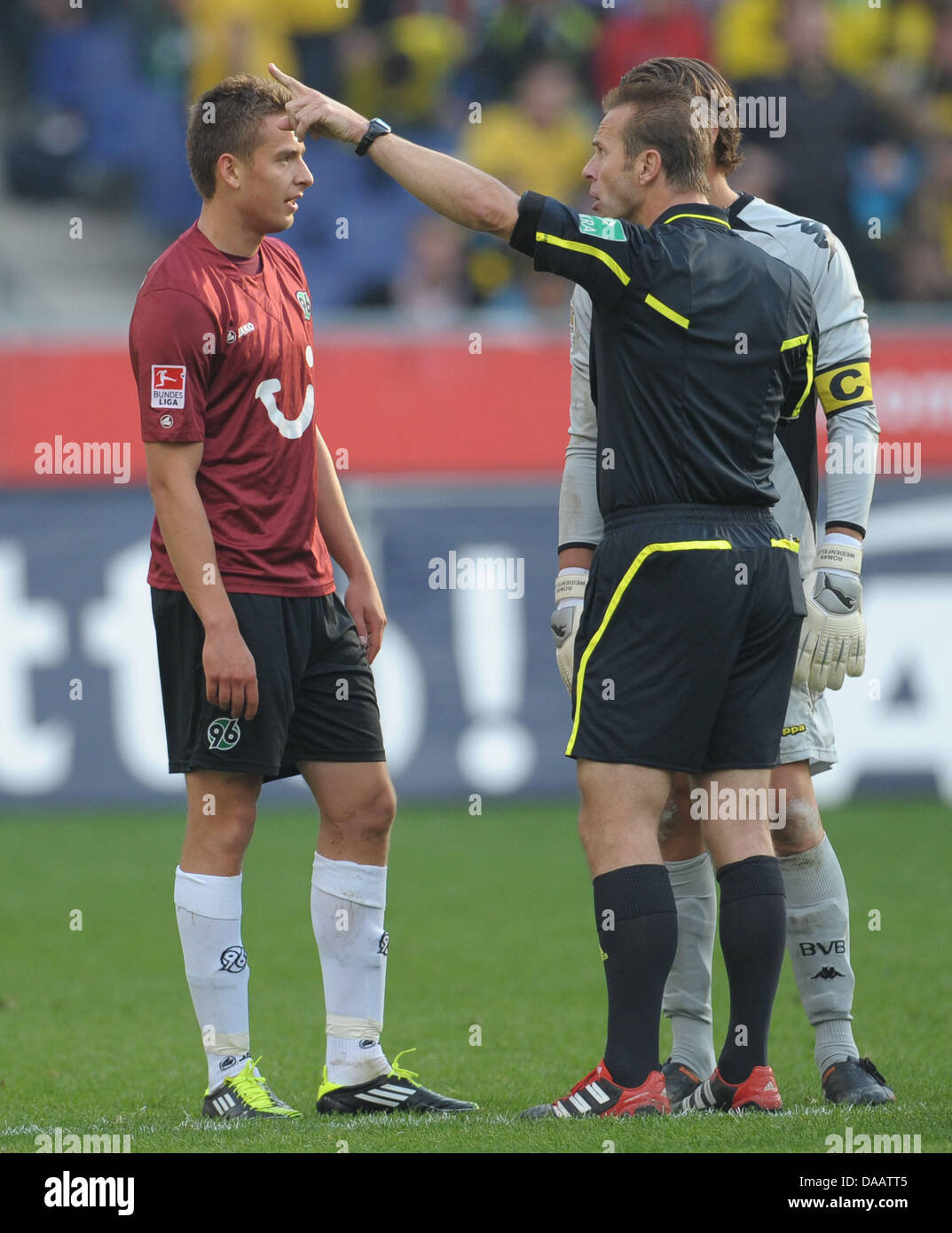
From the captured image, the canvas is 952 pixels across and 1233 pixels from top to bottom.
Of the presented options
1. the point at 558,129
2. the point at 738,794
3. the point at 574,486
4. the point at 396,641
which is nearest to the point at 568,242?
the point at 574,486

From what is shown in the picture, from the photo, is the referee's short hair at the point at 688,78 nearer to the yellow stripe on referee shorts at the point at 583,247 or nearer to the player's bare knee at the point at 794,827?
the yellow stripe on referee shorts at the point at 583,247

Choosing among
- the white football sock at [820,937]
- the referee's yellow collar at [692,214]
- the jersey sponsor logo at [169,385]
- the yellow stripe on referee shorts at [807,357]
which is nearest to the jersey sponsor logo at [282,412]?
the jersey sponsor logo at [169,385]

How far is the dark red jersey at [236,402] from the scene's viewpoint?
3.97 metres

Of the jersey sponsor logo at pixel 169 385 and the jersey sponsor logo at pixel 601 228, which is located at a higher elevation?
the jersey sponsor logo at pixel 601 228

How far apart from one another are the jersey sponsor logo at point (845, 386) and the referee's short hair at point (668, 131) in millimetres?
630

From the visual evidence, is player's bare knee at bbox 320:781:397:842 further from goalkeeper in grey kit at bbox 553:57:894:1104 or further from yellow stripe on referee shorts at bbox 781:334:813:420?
yellow stripe on referee shorts at bbox 781:334:813:420

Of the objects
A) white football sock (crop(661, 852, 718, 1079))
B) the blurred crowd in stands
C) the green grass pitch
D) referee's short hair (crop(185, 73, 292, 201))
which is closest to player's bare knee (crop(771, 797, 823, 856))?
white football sock (crop(661, 852, 718, 1079))

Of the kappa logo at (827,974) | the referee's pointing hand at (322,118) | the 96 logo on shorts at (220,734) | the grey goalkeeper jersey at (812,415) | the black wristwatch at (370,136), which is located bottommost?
the kappa logo at (827,974)

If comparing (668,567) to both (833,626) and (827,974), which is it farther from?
(827,974)

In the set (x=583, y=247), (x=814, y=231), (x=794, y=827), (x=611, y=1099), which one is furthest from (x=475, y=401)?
(x=611, y=1099)

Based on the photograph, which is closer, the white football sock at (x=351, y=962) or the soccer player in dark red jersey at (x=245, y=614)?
the soccer player in dark red jersey at (x=245, y=614)

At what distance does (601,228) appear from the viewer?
143 inches

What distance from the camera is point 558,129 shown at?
1251 cm

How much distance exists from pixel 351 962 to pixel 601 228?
175 centimetres
